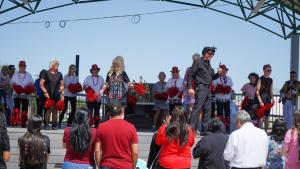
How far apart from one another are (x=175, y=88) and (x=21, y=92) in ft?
12.2

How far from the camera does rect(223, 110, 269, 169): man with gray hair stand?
262 inches

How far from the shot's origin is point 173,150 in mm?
6742

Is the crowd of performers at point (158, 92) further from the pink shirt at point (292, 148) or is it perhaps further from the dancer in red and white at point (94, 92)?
the pink shirt at point (292, 148)

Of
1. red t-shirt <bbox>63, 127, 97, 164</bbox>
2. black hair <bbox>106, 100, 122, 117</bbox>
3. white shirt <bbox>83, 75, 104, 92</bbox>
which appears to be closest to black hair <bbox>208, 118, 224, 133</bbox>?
black hair <bbox>106, 100, 122, 117</bbox>

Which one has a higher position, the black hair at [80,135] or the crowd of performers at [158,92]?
the crowd of performers at [158,92]

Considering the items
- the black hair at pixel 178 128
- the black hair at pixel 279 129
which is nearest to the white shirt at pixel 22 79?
the black hair at pixel 178 128

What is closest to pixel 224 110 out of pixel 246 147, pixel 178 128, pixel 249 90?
pixel 249 90

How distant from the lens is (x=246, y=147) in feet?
21.9

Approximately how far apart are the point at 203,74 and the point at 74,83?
3.65m

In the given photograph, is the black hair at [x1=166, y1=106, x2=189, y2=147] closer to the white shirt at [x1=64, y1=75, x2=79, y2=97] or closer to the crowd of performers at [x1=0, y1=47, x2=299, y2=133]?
the crowd of performers at [x1=0, y1=47, x2=299, y2=133]

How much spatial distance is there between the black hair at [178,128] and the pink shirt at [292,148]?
1248 millimetres

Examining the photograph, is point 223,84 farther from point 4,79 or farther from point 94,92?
point 4,79

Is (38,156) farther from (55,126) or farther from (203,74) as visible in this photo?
(55,126)

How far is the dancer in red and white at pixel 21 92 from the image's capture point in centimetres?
1272
